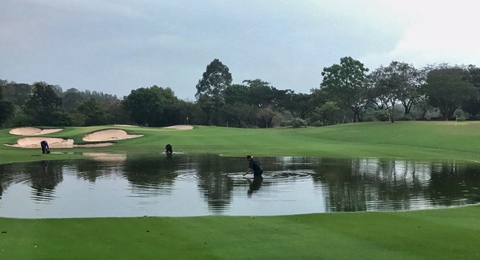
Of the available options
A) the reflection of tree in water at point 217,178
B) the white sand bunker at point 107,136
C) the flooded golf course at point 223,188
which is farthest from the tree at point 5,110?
the reflection of tree in water at point 217,178

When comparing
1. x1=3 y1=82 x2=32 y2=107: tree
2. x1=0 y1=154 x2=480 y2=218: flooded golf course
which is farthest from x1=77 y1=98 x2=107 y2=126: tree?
x1=0 y1=154 x2=480 y2=218: flooded golf course

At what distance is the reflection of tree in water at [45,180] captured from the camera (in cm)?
1764

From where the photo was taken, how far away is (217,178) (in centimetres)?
2269

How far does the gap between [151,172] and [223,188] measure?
687cm

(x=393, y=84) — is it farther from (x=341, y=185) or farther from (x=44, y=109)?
(x=44, y=109)

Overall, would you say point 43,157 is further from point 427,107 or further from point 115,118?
point 427,107

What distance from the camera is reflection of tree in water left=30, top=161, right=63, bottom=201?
17641 mm

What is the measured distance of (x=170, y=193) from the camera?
59.2ft

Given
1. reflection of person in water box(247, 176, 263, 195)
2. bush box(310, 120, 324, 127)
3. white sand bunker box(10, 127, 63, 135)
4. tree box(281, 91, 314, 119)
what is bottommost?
reflection of person in water box(247, 176, 263, 195)

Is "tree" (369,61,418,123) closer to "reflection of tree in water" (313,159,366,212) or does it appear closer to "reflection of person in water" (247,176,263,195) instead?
"reflection of tree in water" (313,159,366,212)

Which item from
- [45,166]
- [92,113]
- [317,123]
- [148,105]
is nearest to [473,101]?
[317,123]

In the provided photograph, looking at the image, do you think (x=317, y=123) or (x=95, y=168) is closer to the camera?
(x=95, y=168)

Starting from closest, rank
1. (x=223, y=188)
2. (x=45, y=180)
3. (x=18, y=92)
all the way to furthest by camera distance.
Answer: (x=223, y=188), (x=45, y=180), (x=18, y=92)

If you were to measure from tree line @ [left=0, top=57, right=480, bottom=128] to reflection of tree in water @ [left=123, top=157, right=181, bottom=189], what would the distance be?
145 feet
